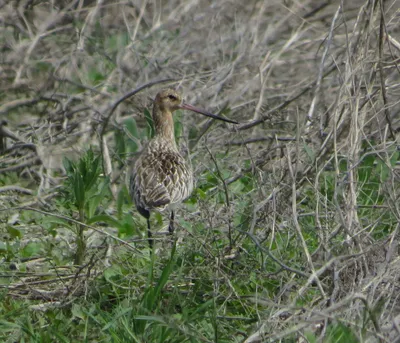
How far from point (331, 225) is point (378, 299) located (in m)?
0.98

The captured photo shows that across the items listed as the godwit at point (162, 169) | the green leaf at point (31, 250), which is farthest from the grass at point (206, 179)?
the godwit at point (162, 169)

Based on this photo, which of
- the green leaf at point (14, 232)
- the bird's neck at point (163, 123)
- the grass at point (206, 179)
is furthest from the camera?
the bird's neck at point (163, 123)

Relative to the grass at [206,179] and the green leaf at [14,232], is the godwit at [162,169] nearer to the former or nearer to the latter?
the grass at [206,179]

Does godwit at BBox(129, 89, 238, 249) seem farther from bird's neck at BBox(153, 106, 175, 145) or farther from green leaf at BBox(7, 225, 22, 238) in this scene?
green leaf at BBox(7, 225, 22, 238)

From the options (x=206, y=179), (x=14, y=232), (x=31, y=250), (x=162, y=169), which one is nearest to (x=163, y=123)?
(x=206, y=179)

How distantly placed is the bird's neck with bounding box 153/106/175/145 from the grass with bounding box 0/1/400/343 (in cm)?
11

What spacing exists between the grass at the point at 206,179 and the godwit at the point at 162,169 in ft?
0.44

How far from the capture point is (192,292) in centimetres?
545

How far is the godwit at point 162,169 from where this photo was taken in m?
7.00

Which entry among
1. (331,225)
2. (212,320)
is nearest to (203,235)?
(331,225)

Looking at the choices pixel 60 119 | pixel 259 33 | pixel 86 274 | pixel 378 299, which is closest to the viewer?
pixel 378 299

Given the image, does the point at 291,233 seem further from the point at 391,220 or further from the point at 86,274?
the point at 86,274

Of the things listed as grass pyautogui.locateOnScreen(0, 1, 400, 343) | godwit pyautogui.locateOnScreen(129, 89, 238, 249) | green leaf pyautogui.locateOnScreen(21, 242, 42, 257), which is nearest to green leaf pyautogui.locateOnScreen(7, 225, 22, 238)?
grass pyautogui.locateOnScreen(0, 1, 400, 343)

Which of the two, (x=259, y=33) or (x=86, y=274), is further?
(x=259, y=33)
